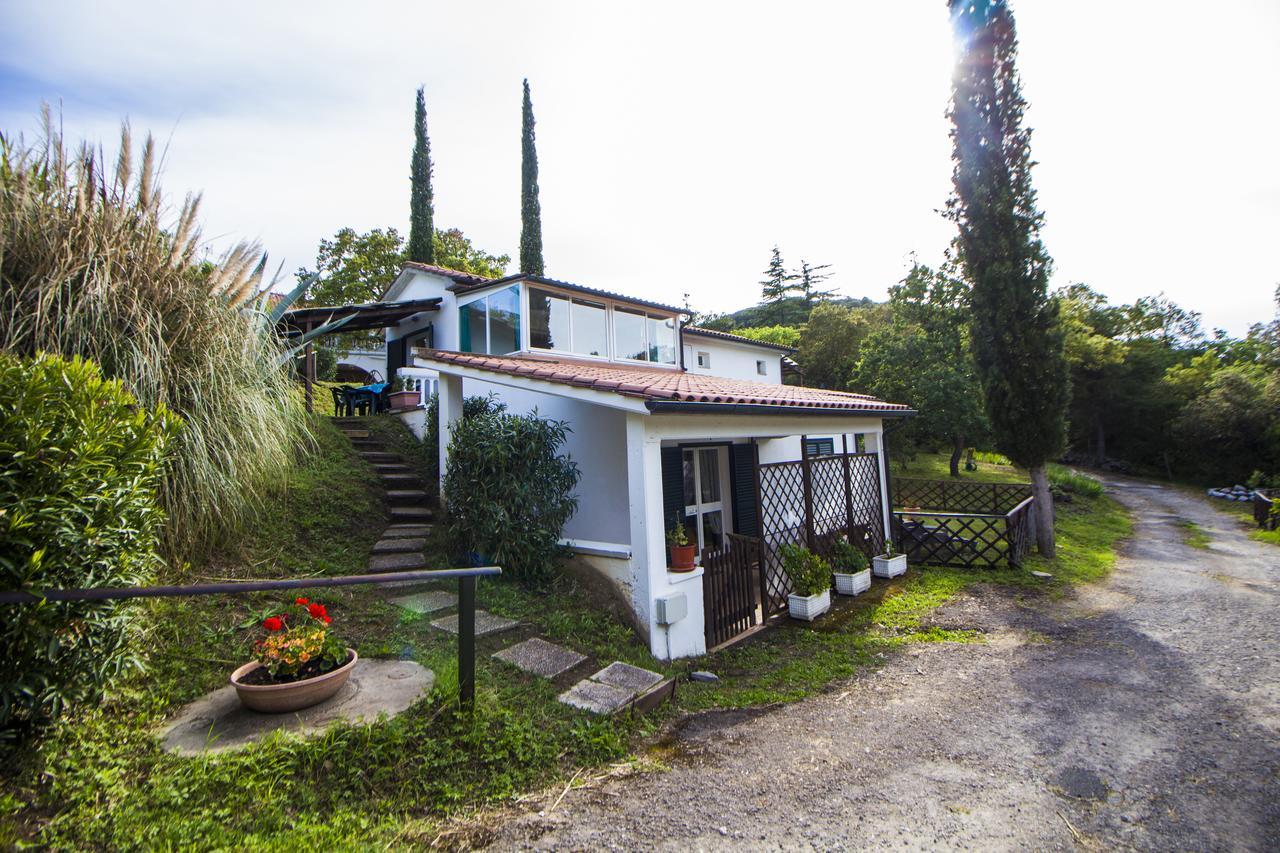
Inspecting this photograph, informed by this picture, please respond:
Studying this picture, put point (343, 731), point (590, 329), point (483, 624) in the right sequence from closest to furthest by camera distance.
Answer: point (343, 731)
point (483, 624)
point (590, 329)

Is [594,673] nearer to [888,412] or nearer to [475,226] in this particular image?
[888,412]

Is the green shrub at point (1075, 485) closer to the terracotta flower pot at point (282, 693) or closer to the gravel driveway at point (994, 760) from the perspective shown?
the gravel driveway at point (994, 760)

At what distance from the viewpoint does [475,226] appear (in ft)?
88.4

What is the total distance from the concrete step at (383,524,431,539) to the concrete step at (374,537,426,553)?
0.07 metres

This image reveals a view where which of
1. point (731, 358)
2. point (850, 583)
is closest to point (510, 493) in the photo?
point (850, 583)

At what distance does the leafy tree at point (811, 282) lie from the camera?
45.9 metres

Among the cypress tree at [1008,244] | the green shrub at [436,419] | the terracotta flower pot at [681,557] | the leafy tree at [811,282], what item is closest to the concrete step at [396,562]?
the green shrub at [436,419]

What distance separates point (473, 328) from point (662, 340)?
405 cm

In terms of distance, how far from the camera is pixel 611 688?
4.15 m

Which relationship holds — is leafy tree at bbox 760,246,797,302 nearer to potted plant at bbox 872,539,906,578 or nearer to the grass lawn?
potted plant at bbox 872,539,906,578

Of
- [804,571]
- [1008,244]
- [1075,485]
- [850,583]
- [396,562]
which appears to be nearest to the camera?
[396,562]

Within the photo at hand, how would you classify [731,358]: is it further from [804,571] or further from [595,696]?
[595,696]

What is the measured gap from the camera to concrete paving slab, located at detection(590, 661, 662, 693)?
13.9 ft

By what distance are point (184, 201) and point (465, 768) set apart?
17.1ft
